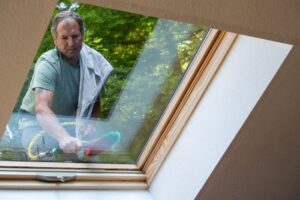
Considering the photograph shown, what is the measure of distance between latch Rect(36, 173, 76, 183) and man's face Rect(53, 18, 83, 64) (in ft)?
1.61

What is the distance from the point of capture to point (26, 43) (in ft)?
3.12

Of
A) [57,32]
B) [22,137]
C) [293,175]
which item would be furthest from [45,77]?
[293,175]

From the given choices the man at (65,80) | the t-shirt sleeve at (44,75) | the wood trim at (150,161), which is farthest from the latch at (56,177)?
the t-shirt sleeve at (44,75)

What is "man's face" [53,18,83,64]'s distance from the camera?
1342 mm

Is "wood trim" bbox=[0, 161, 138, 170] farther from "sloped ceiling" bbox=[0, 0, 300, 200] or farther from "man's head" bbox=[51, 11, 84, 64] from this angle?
"man's head" bbox=[51, 11, 84, 64]

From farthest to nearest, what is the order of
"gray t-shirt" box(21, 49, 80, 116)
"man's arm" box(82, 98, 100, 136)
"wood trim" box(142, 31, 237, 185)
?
"man's arm" box(82, 98, 100, 136) < "wood trim" box(142, 31, 237, 185) < "gray t-shirt" box(21, 49, 80, 116)

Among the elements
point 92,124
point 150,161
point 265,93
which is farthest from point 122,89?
point 265,93

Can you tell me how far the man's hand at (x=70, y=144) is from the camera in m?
1.65

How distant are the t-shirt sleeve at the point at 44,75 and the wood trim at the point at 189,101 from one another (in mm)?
514

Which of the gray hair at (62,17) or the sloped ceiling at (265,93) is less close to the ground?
the gray hair at (62,17)

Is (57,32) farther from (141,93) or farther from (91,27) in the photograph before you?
(141,93)

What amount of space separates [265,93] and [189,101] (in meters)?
0.34

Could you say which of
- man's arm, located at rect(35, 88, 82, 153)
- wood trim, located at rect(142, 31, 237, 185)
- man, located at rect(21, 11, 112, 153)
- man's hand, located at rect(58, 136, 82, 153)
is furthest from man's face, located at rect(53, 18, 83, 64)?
wood trim, located at rect(142, 31, 237, 185)

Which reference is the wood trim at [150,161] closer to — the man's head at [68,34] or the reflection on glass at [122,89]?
the reflection on glass at [122,89]
